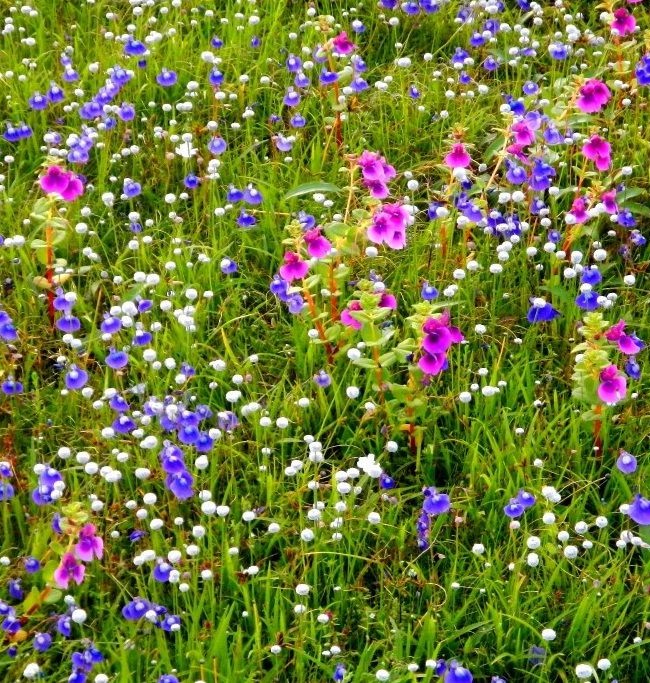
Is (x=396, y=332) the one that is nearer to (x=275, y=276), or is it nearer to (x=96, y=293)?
(x=275, y=276)

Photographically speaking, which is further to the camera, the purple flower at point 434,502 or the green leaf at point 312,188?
the green leaf at point 312,188

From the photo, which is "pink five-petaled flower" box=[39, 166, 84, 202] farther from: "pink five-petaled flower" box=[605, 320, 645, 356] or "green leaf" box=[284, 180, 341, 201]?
"pink five-petaled flower" box=[605, 320, 645, 356]

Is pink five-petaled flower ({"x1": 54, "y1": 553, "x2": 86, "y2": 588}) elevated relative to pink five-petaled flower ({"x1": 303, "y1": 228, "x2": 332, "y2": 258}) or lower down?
lower down

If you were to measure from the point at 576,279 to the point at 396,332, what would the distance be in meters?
0.70

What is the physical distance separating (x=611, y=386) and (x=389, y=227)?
0.85 m

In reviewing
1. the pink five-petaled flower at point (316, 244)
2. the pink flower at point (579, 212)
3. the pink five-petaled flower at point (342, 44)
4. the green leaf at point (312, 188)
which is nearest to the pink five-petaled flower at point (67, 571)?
the pink five-petaled flower at point (316, 244)

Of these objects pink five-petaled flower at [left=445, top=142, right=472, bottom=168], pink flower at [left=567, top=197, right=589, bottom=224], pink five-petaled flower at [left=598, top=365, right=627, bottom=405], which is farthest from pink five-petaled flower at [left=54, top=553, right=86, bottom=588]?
pink flower at [left=567, top=197, right=589, bottom=224]

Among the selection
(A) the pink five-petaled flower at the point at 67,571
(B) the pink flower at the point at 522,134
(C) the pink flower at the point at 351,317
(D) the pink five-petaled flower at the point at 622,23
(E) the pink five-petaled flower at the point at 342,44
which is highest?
A: (D) the pink five-petaled flower at the point at 622,23

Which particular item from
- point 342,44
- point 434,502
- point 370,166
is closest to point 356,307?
point 370,166

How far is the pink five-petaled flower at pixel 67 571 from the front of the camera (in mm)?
2600

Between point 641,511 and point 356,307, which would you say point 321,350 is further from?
point 641,511

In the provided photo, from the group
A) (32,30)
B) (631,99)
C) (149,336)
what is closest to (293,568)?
(149,336)

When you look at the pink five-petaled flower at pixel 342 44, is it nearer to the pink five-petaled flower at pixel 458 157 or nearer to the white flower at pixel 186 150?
the white flower at pixel 186 150

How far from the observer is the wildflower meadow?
2.65m
